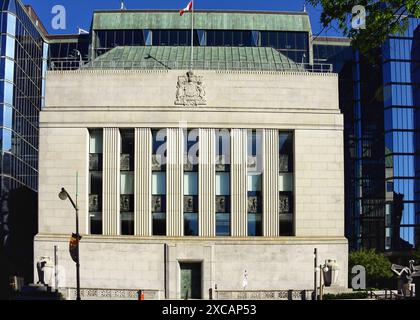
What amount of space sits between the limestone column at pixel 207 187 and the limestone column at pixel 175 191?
166cm

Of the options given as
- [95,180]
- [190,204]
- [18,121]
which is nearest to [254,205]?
[190,204]

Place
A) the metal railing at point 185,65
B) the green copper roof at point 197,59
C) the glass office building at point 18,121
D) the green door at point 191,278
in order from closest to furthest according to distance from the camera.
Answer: the green door at point 191,278, the metal railing at point 185,65, the green copper roof at point 197,59, the glass office building at point 18,121

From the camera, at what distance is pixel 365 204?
8719 cm

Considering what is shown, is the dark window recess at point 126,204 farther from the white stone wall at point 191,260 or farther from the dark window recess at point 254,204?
the dark window recess at point 254,204

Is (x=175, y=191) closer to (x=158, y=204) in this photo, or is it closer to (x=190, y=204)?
(x=190, y=204)

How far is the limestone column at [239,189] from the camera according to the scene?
58906mm

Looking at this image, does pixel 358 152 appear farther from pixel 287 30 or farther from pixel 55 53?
pixel 55 53

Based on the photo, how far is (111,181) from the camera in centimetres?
5909

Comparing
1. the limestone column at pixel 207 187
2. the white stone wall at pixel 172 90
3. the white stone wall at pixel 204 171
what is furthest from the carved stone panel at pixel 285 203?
the white stone wall at pixel 172 90

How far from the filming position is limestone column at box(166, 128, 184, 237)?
2308 inches

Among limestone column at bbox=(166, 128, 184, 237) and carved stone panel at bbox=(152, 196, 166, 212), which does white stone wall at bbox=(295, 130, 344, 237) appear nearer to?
limestone column at bbox=(166, 128, 184, 237)

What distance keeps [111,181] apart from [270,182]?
1402 cm

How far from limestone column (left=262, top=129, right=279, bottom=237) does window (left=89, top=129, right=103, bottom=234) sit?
1459 cm
